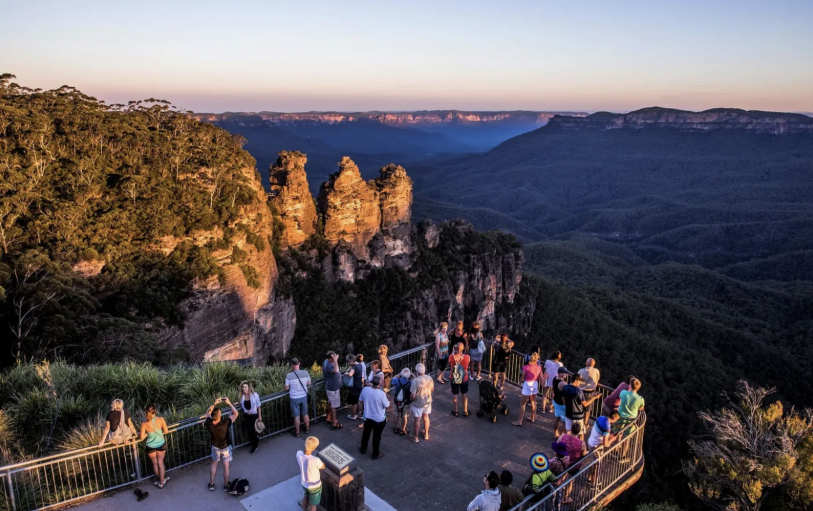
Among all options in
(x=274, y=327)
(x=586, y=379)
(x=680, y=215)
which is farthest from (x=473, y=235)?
A: (x=680, y=215)

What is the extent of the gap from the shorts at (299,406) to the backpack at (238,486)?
2.43 meters

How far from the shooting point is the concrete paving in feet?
37.2

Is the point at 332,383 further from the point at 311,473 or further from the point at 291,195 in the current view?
the point at 291,195

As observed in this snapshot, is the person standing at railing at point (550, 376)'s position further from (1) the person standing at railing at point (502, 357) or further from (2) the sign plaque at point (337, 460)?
(2) the sign plaque at point (337, 460)

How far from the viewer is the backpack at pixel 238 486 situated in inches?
450

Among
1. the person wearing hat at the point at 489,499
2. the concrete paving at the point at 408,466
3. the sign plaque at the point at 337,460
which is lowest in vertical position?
the concrete paving at the point at 408,466

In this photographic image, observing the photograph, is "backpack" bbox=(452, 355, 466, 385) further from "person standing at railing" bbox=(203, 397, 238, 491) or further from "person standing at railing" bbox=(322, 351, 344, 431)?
"person standing at railing" bbox=(203, 397, 238, 491)

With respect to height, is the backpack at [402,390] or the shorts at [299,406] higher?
the backpack at [402,390]

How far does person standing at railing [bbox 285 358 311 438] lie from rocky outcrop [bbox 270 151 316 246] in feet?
110

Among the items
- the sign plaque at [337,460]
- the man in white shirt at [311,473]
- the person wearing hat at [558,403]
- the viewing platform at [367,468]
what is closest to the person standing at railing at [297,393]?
the viewing platform at [367,468]

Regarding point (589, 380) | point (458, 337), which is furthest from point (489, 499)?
point (458, 337)

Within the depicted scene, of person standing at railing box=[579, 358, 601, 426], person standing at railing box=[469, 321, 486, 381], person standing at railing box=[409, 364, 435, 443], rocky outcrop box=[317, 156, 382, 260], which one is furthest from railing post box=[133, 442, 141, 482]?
rocky outcrop box=[317, 156, 382, 260]

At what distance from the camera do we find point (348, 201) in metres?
50.9

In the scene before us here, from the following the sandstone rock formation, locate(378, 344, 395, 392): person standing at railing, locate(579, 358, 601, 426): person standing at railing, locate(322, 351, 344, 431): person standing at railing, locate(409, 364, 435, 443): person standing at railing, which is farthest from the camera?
the sandstone rock formation
